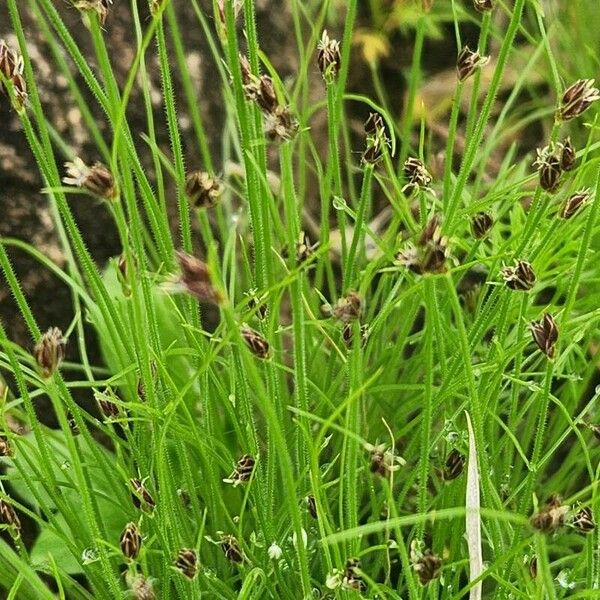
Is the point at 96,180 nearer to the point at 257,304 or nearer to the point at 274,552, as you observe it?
the point at 257,304

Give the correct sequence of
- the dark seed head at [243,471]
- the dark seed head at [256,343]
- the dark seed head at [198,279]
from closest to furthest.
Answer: the dark seed head at [198,279]
the dark seed head at [256,343]
the dark seed head at [243,471]

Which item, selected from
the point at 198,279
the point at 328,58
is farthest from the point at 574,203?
the point at 198,279

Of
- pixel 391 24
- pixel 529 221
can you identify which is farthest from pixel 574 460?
pixel 391 24

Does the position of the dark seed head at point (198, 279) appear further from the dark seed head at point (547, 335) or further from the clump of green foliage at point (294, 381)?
the dark seed head at point (547, 335)

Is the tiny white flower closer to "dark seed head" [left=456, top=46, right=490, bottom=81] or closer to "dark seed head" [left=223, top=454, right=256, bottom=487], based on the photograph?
"dark seed head" [left=223, top=454, right=256, bottom=487]

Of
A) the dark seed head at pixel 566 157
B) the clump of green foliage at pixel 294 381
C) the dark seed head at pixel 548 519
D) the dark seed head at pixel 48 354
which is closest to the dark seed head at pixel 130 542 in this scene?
the clump of green foliage at pixel 294 381
